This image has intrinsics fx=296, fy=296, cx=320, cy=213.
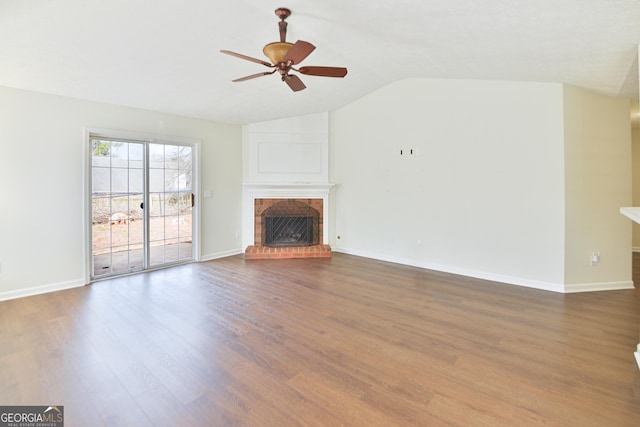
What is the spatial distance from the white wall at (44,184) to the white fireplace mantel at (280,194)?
2.06 metres

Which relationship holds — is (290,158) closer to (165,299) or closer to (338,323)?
(165,299)

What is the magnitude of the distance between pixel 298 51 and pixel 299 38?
835mm

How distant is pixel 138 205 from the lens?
4.41 meters

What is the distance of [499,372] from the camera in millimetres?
2047

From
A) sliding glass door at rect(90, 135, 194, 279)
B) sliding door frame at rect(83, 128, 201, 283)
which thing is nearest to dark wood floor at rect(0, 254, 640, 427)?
sliding door frame at rect(83, 128, 201, 283)

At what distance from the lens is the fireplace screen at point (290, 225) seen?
229 inches

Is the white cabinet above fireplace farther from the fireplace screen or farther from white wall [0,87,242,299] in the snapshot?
white wall [0,87,242,299]

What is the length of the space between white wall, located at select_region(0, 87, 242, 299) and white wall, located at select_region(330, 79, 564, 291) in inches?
148

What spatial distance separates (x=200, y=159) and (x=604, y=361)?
541 centimetres

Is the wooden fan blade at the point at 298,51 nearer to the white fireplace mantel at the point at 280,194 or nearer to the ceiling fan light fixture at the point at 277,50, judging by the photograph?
the ceiling fan light fixture at the point at 277,50

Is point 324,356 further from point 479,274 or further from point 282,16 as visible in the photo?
point 479,274

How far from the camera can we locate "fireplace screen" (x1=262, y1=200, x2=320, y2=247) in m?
5.81

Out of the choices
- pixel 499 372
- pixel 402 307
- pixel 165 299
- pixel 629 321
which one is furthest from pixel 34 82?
pixel 629 321

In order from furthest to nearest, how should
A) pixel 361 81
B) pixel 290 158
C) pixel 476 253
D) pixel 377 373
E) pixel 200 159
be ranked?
pixel 290 158, pixel 200 159, pixel 361 81, pixel 476 253, pixel 377 373
